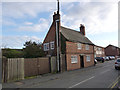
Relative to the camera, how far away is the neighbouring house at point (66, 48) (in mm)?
16266

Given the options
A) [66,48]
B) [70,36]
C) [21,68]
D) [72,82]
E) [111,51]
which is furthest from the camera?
[111,51]

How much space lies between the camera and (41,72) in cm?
1326

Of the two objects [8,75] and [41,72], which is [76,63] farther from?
[8,75]

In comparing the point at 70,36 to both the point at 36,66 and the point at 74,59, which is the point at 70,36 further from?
the point at 36,66

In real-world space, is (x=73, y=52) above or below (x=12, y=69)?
above

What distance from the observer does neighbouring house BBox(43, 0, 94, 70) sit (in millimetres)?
16266

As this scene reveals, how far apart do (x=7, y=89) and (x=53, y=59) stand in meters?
8.09

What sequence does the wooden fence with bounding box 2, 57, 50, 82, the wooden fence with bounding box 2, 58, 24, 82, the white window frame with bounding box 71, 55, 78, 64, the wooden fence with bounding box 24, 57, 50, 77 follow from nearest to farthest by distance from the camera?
the wooden fence with bounding box 2, 58, 24, 82 → the wooden fence with bounding box 2, 57, 50, 82 → the wooden fence with bounding box 24, 57, 50, 77 → the white window frame with bounding box 71, 55, 78, 64

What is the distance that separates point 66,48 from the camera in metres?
17.4

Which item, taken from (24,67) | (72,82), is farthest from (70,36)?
(72,82)

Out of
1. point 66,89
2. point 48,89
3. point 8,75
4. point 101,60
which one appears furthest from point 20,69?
point 101,60

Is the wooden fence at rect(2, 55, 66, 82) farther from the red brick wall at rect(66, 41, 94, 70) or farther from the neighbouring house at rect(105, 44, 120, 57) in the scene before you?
the neighbouring house at rect(105, 44, 120, 57)

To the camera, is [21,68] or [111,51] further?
[111,51]

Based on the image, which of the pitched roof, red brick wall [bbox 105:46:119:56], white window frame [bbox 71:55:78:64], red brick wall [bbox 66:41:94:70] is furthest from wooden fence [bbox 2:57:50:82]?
red brick wall [bbox 105:46:119:56]
